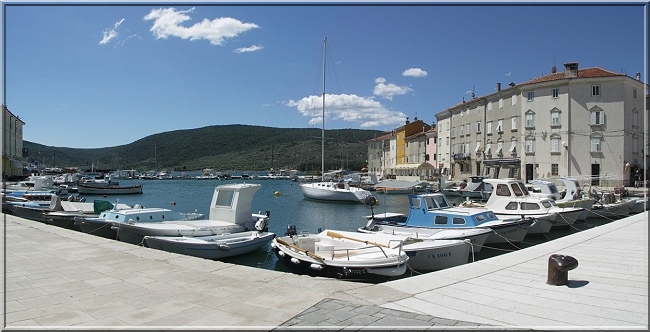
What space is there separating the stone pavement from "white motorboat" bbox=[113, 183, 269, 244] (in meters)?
7.51

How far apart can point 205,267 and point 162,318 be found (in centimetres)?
347

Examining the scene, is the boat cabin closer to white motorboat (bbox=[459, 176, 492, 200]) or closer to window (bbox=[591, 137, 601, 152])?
white motorboat (bbox=[459, 176, 492, 200])

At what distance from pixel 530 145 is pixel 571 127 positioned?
201 inches

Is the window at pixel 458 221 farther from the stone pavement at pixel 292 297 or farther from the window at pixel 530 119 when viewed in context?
the window at pixel 530 119

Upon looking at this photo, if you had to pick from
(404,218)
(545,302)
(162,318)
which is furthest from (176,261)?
(404,218)

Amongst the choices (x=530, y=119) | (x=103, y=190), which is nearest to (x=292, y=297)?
(x=530, y=119)

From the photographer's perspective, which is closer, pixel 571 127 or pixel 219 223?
pixel 219 223

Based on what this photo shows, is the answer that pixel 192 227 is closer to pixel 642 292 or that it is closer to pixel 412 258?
pixel 412 258

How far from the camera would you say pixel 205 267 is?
9.88 m

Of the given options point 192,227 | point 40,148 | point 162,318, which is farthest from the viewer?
point 40,148

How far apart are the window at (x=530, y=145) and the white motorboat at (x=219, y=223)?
4328 centimetres

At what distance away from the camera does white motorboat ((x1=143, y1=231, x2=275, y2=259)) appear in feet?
55.7

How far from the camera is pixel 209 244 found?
17031 millimetres

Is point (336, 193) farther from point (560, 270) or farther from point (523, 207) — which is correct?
point (560, 270)
